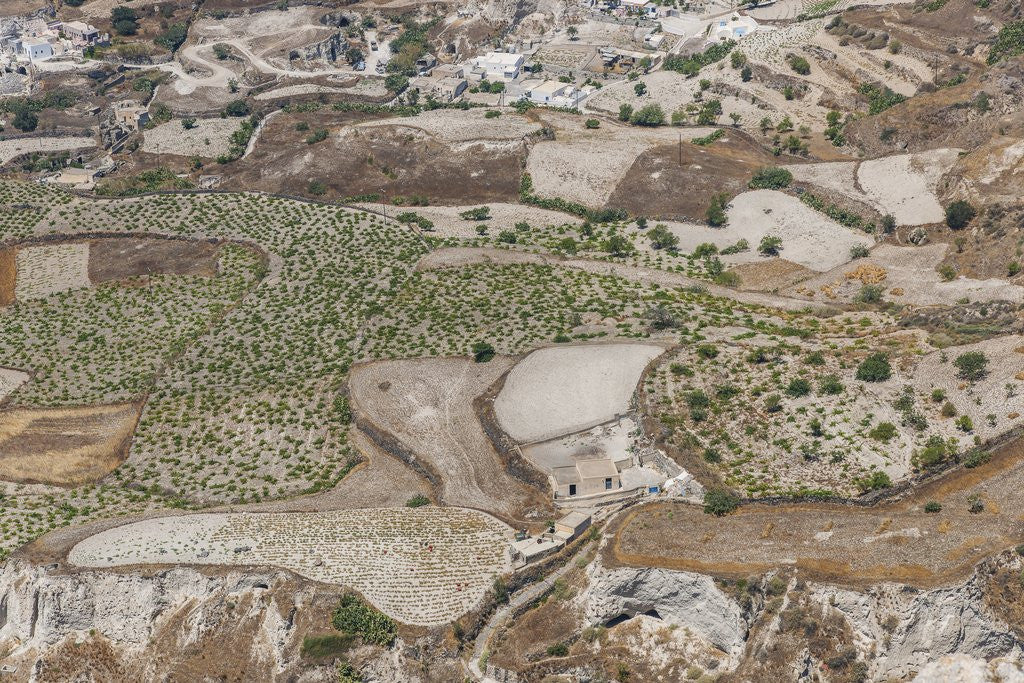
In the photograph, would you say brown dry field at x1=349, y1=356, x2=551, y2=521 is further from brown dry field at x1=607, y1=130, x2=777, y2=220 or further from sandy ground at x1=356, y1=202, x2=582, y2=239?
brown dry field at x1=607, y1=130, x2=777, y2=220

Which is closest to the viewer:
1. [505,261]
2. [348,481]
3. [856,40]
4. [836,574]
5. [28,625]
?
[836,574]

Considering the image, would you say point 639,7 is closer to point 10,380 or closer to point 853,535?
point 10,380

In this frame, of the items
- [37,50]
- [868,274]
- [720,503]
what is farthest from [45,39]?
[720,503]

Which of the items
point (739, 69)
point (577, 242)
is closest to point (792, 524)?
point (577, 242)

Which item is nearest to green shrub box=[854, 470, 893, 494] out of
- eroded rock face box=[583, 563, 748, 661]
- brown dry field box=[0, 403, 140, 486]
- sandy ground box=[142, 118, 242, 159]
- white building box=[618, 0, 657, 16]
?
eroded rock face box=[583, 563, 748, 661]

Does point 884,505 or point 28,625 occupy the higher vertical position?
point 884,505

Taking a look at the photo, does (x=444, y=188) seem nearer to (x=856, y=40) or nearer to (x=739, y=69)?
(x=739, y=69)
